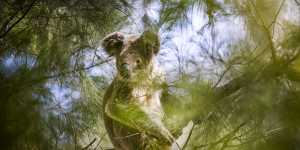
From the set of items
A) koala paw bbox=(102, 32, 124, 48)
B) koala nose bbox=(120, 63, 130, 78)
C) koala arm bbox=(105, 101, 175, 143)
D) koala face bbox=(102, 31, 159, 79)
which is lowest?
koala arm bbox=(105, 101, 175, 143)

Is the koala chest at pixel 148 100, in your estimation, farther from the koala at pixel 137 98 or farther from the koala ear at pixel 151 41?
the koala ear at pixel 151 41

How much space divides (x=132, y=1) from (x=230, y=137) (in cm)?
71

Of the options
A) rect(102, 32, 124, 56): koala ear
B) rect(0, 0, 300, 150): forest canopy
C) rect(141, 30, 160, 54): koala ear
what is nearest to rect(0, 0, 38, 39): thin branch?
rect(0, 0, 300, 150): forest canopy

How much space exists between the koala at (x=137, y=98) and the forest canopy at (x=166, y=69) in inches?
1.8

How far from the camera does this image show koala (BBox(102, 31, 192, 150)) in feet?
4.92

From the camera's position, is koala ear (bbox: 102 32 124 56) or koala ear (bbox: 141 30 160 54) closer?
koala ear (bbox: 141 30 160 54)

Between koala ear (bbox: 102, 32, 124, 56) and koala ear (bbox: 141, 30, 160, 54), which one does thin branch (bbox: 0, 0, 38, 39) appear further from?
koala ear (bbox: 141, 30, 160, 54)

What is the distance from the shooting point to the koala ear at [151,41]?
1640mm

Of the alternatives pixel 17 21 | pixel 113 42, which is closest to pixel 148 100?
pixel 113 42

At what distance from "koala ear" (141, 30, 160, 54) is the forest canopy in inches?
0.9

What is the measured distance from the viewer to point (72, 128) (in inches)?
75.7

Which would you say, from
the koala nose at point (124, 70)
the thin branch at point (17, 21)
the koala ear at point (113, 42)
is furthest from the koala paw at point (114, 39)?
the thin branch at point (17, 21)

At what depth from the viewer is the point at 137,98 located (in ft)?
5.27

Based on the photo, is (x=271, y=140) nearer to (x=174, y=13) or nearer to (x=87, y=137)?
(x=174, y=13)
